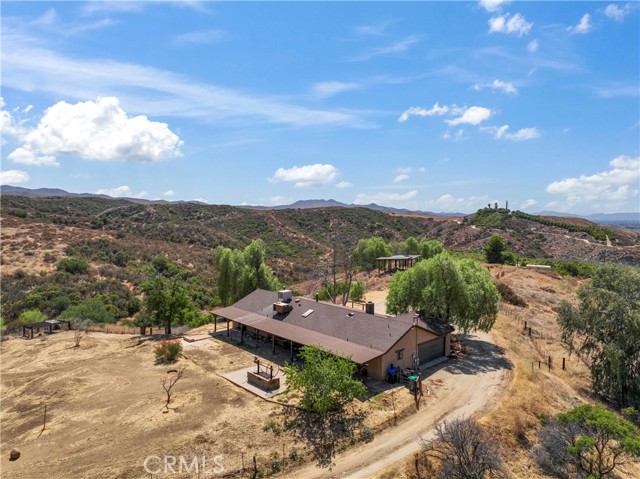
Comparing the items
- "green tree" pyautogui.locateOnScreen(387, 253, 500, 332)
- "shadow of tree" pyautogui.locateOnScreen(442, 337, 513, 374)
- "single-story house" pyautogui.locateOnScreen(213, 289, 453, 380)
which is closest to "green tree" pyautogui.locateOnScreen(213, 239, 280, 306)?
"single-story house" pyautogui.locateOnScreen(213, 289, 453, 380)

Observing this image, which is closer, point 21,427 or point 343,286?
point 21,427

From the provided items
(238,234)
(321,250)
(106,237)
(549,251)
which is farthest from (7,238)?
(549,251)

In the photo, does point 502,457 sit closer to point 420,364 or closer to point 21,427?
point 420,364

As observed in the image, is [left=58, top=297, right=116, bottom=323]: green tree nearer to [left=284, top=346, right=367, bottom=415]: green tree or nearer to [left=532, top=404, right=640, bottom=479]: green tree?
[left=284, top=346, right=367, bottom=415]: green tree

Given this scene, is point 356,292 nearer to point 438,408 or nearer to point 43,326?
point 438,408

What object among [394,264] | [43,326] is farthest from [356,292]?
[43,326]

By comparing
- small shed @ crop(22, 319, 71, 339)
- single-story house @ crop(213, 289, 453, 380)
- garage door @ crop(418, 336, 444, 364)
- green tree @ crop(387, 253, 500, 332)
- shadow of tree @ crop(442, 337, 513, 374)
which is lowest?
small shed @ crop(22, 319, 71, 339)
